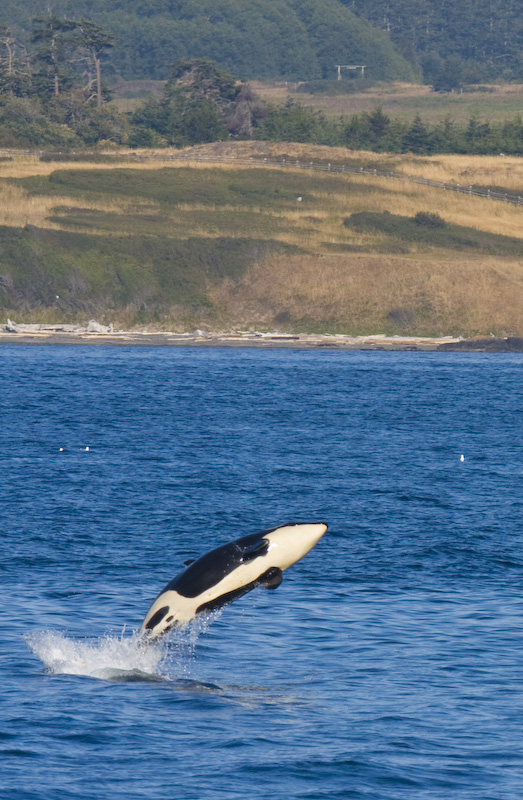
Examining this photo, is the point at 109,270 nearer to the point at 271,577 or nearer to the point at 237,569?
the point at 237,569

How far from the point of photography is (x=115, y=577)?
99.9ft

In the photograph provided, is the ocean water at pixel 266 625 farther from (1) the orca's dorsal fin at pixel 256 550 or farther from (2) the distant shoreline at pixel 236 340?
(2) the distant shoreline at pixel 236 340

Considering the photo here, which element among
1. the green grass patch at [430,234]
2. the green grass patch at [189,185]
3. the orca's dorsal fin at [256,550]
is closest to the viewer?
the orca's dorsal fin at [256,550]

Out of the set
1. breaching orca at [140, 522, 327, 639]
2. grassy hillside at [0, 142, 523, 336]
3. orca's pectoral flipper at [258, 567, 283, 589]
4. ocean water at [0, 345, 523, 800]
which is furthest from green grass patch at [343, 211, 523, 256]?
orca's pectoral flipper at [258, 567, 283, 589]

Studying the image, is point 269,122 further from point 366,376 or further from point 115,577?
point 115,577

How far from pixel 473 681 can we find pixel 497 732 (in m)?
2.38

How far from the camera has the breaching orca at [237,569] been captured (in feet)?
66.2

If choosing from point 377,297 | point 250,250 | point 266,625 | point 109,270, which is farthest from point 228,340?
point 266,625

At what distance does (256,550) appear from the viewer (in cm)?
2005

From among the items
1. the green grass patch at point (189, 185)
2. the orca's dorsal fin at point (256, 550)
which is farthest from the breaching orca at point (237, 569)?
the green grass patch at point (189, 185)

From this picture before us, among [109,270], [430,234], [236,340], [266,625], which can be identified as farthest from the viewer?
[430,234]

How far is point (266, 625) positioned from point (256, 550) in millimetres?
7604

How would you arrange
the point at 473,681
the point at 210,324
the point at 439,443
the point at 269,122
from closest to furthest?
1. the point at 473,681
2. the point at 439,443
3. the point at 210,324
4. the point at 269,122

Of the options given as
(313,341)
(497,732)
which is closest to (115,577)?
(497,732)
